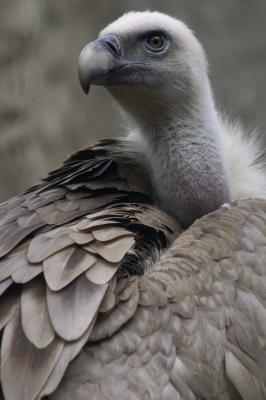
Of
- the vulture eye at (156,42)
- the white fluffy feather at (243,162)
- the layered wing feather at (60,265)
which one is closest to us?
the layered wing feather at (60,265)

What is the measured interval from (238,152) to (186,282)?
126 centimetres

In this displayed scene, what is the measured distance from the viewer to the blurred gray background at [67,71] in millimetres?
7094

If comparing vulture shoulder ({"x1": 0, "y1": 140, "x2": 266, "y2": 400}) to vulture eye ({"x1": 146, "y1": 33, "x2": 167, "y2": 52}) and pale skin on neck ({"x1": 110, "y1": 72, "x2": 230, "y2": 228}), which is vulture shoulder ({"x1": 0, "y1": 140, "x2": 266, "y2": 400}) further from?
vulture eye ({"x1": 146, "y1": 33, "x2": 167, "y2": 52})

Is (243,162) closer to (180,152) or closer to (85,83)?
(180,152)

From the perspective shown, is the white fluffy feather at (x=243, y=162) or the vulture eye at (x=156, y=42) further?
the white fluffy feather at (x=243, y=162)

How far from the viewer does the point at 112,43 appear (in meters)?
4.12

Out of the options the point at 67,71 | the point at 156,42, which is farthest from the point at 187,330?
the point at 67,71

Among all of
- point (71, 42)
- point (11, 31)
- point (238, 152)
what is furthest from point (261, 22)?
point (238, 152)

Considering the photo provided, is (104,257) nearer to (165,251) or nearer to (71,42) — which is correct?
(165,251)

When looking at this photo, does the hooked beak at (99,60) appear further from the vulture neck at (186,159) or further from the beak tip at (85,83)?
the vulture neck at (186,159)

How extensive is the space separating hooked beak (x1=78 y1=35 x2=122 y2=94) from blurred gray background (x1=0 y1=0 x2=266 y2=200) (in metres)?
2.36

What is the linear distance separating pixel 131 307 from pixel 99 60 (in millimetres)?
1104

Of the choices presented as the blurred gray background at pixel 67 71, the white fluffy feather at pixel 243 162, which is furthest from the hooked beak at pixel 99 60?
the blurred gray background at pixel 67 71

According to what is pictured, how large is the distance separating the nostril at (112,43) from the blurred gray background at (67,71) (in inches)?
92.3
